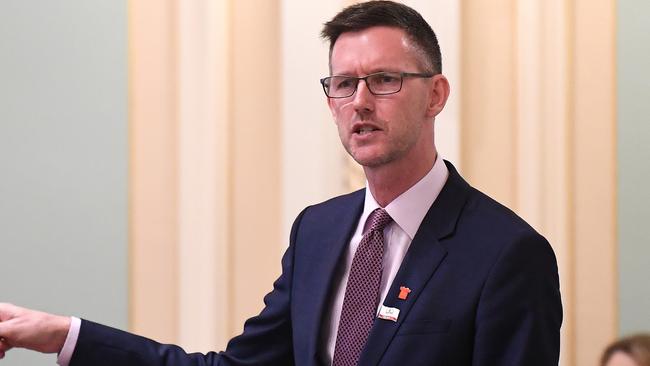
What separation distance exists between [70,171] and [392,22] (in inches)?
43.5

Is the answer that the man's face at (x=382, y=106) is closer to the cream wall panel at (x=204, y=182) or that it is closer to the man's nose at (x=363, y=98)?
the man's nose at (x=363, y=98)

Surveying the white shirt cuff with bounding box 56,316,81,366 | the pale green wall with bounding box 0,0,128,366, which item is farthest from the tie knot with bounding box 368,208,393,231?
the pale green wall with bounding box 0,0,128,366

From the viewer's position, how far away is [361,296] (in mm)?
1979

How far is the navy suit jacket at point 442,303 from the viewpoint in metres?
1.82

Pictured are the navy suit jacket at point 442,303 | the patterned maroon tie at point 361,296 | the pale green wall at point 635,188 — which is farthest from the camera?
the pale green wall at point 635,188

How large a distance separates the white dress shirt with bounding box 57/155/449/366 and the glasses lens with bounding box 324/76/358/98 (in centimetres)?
22

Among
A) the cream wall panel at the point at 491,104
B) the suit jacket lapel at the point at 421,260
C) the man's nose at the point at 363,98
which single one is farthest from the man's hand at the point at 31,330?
the cream wall panel at the point at 491,104

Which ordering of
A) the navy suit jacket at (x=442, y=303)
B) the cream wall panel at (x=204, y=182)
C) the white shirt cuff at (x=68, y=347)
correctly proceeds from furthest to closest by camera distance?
1. the cream wall panel at (x=204, y=182)
2. the white shirt cuff at (x=68, y=347)
3. the navy suit jacket at (x=442, y=303)

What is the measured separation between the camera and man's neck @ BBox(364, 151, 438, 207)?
6.64 ft

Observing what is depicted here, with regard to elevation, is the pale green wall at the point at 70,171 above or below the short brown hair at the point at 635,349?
above

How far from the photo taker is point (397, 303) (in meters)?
1.92

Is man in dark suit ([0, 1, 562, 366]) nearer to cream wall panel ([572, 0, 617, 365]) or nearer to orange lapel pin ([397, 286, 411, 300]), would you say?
orange lapel pin ([397, 286, 411, 300])

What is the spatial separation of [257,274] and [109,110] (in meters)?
0.58

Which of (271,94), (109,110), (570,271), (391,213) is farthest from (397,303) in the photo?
(109,110)
